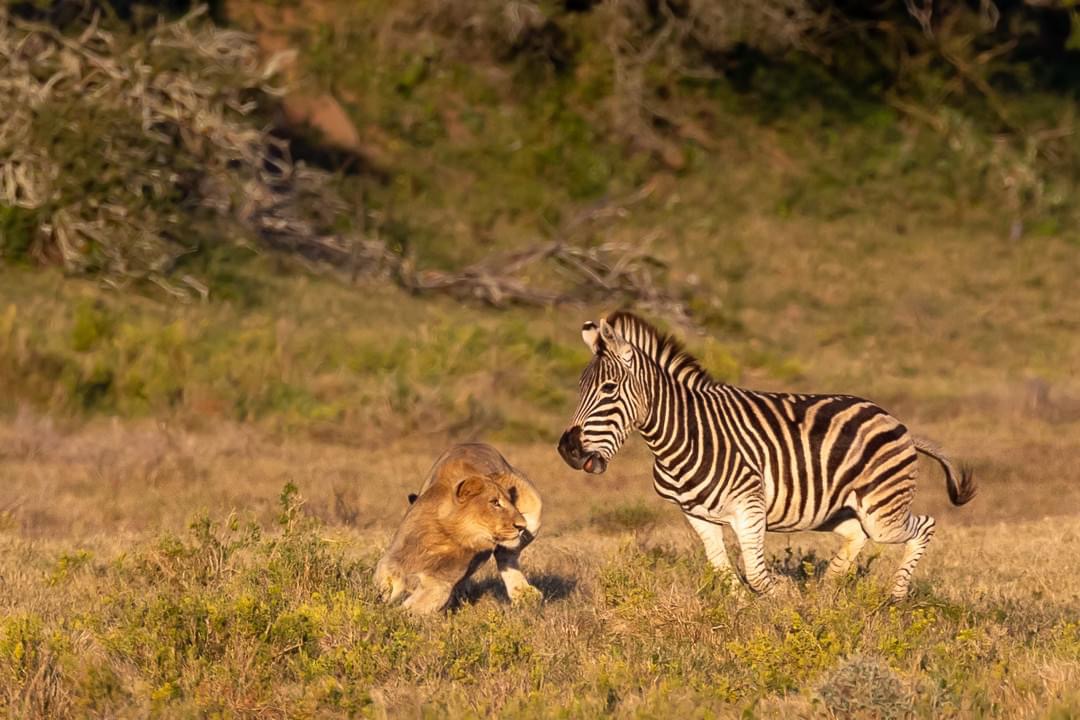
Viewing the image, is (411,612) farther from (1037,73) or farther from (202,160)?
(1037,73)

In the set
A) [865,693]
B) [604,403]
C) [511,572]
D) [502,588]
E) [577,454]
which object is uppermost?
[865,693]

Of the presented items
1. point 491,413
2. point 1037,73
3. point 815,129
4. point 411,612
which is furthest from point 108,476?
point 1037,73

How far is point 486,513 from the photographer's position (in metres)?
8.99

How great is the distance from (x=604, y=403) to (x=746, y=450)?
90 centimetres

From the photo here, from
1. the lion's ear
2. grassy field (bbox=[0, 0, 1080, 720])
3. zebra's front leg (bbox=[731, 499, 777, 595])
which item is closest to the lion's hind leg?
grassy field (bbox=[0, 0, 1080, 720])

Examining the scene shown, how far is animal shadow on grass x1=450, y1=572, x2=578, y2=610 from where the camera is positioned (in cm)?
991

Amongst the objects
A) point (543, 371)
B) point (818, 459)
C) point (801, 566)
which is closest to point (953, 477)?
point (801, 566)

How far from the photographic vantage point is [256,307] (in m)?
21.1

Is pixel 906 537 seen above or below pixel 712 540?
above

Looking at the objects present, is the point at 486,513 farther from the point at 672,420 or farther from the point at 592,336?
the point at 672,420

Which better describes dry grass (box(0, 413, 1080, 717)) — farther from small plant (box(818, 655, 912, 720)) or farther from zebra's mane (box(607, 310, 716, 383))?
zebra's mane (box(607, 310, 716, 383))

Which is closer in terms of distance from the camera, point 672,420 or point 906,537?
point 672,420

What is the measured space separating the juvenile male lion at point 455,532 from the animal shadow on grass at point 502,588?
0.46 m

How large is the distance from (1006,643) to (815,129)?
845 inches
